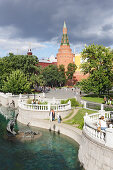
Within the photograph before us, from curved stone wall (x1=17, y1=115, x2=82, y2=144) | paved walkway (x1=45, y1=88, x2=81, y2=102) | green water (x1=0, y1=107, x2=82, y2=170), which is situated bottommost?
green water (x1=0, y1=107, x2=82, y2=170)

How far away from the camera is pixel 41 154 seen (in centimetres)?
1284

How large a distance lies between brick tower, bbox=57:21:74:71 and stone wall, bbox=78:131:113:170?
271 ft

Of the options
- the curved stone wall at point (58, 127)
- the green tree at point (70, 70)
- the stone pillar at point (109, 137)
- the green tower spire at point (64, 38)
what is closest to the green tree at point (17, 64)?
the curved stone wall at point (58, 127)

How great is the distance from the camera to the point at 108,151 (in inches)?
332

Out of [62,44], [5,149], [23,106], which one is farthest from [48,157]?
[62,44]

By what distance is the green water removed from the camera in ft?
36.7

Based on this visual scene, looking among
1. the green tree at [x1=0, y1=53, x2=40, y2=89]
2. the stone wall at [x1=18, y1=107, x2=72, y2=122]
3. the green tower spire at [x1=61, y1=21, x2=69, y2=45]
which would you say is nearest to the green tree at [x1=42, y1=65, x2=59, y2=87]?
the green tree at [x1=0, y1=53, x2=40, y2=89]

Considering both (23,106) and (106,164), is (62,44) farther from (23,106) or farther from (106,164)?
(106,164)

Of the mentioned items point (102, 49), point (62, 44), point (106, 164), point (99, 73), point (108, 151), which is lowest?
point (106, 164)

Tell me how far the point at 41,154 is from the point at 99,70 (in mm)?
26195

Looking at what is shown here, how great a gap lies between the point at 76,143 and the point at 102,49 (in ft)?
92.4

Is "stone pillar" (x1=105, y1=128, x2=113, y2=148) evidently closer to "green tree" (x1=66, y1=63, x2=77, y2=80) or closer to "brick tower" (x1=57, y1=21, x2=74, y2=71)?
"green tree" (x1=66, y1=63, x2=77, y2=80)

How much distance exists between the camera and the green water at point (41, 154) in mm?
11172

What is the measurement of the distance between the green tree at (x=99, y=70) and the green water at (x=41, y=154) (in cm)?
2122
